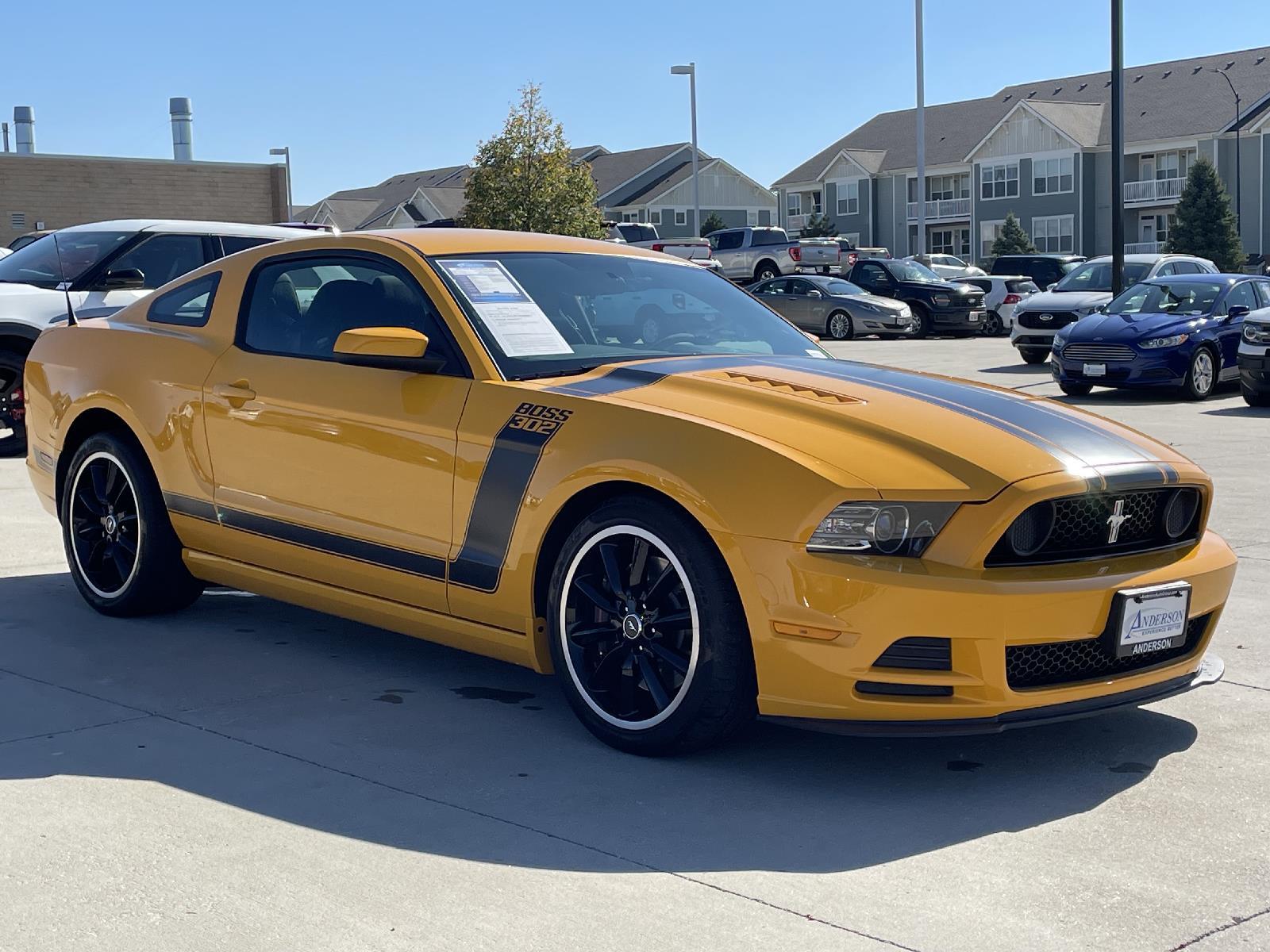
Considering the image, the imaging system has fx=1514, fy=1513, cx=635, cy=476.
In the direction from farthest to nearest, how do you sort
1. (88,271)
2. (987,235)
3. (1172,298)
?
(987,235) → (1172,298) → (88,271)

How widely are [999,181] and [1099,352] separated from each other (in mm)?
58425

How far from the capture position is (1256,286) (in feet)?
59.7

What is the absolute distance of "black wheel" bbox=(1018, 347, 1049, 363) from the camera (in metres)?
22.2

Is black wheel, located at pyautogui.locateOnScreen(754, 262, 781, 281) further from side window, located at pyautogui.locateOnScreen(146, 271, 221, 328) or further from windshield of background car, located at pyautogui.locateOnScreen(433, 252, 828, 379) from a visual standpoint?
windshield of background car, located at pyautogui.locateOnScreen(433, 252, 828, 379)

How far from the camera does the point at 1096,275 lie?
2347 cm

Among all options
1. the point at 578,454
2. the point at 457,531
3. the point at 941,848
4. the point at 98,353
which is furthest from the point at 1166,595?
the point at 98,353

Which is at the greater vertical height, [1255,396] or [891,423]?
[891,423]

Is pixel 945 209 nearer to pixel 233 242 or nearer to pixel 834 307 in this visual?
pixel 834 307

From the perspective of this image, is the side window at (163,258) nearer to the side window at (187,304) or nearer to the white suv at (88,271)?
the white suv at (88,271)

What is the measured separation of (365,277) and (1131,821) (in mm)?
3205

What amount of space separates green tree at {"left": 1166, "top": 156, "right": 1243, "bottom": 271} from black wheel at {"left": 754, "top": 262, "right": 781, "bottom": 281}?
2369 cm

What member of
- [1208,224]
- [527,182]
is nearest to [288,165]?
[527,182]

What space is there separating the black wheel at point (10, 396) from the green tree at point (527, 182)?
3666 centimetres

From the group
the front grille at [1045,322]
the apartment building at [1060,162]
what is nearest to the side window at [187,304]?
the front grille at [1045,322]
